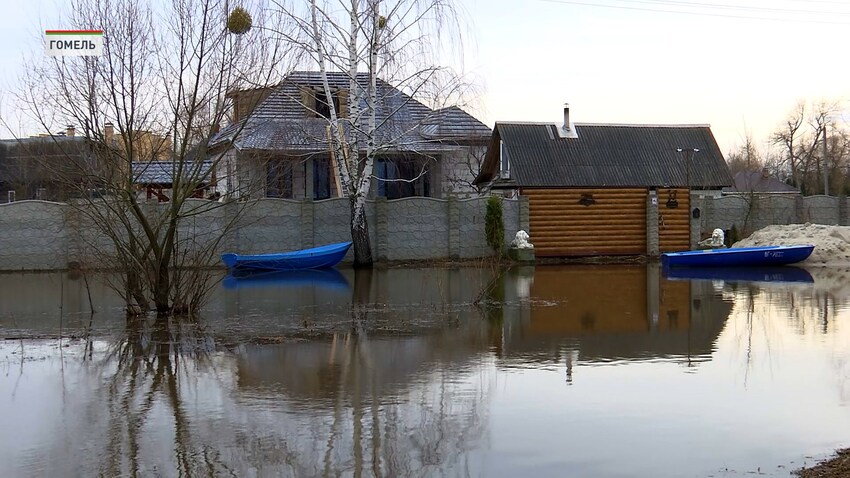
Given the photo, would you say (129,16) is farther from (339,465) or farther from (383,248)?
(383,248)

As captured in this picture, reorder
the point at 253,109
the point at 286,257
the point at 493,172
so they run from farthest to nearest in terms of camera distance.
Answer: the point at 493,172 < the point at 286,257 < the point at 253,109

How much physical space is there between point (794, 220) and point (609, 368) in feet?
80.5

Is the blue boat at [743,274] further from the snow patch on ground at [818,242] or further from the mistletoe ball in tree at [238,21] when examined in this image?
the mistletoe ball in tree at [238,21]

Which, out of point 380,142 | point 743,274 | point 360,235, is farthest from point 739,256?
point 380,142

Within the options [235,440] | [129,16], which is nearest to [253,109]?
[129,16]

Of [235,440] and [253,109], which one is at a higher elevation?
[253,109]

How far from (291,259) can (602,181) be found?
10774 mm

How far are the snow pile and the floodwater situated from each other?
9.67m

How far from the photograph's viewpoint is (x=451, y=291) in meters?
19.1

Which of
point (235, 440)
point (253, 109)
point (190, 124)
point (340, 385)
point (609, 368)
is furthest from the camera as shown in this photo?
point (253, 109)

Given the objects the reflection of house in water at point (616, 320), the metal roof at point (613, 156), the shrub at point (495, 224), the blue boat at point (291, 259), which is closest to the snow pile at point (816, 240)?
the metal roof at point (613, 156)

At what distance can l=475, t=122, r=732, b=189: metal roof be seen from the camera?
30.4m

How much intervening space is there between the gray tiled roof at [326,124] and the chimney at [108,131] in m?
8.02

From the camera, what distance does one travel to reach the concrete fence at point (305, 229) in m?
26.9
